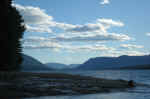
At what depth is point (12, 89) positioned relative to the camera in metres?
29.4

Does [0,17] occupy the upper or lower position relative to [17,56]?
upper

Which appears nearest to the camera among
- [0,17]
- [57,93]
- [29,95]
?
[29,95]

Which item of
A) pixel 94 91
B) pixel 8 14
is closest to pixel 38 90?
pixel 94 91

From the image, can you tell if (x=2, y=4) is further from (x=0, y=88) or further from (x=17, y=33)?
(x=0, y=88)

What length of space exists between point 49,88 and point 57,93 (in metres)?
2.50

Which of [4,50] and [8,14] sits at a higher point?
[8,14]

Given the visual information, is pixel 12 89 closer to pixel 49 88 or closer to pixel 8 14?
pixel 49 88

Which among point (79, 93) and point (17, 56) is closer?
point (79, 93)

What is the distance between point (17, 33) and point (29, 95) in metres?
29.1

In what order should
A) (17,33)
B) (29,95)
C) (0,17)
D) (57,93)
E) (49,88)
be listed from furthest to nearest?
(17,33) < (0,17) < (49,88) < (57,93) < (29,95)

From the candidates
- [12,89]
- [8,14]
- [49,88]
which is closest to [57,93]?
[49,88]

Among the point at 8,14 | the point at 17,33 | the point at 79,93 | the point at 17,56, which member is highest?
the point at 8,14

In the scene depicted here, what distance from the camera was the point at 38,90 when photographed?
101 feet

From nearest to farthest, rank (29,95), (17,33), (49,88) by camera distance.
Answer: (29,95)
(49,88)
(17,33)
